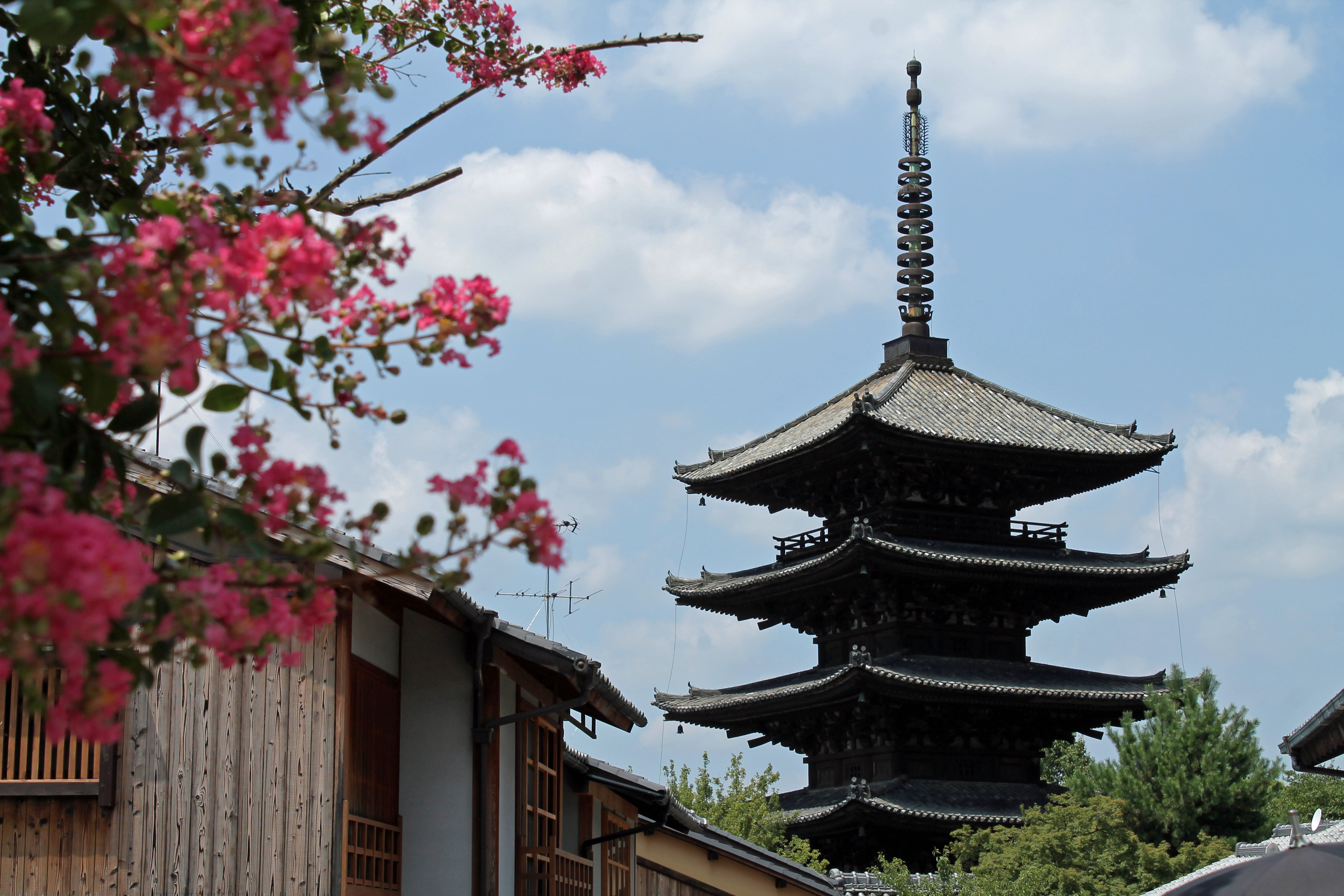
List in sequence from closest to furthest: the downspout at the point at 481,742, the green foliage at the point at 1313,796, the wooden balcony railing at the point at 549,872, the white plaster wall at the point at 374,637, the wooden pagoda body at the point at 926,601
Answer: the white plaster wall at the point at 374,637
the downspout at the point at 481,742
the wooden balcony railing at the point at 549,872
the wooden pagoda body at the point at 926,601
the green foliage at the point at 1313,796

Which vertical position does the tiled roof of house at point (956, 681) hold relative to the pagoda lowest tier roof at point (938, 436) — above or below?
below

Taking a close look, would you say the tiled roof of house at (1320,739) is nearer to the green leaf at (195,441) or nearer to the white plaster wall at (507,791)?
the white plaster wall at (507,791)

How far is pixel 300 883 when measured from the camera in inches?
380

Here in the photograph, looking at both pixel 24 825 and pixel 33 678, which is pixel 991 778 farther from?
pixel 33 678

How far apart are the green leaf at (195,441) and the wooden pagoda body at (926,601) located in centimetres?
2484

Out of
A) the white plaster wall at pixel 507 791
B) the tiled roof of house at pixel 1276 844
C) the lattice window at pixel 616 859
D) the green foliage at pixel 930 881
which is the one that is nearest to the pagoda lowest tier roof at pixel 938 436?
the green foliage at pixel 930 881

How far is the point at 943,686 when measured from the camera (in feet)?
90.8

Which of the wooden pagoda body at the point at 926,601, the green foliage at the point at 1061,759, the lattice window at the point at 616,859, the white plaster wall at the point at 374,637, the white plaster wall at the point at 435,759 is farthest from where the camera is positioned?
the green foliage at the point at 1061,759

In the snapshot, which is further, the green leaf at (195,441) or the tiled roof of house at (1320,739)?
the tiled roof of house at (1320,739)

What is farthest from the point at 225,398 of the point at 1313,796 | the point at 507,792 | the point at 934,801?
the point at 1313,796

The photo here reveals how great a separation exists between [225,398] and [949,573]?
26.5 meters

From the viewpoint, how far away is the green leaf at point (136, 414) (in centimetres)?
332

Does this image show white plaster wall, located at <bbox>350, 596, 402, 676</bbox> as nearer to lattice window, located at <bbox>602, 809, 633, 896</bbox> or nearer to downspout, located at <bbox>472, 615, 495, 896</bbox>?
downspout, located at <bbox>472, 615, 495, 896</bbox>

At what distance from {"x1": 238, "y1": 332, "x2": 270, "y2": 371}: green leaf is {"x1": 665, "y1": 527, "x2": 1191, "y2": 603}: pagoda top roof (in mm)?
24904
